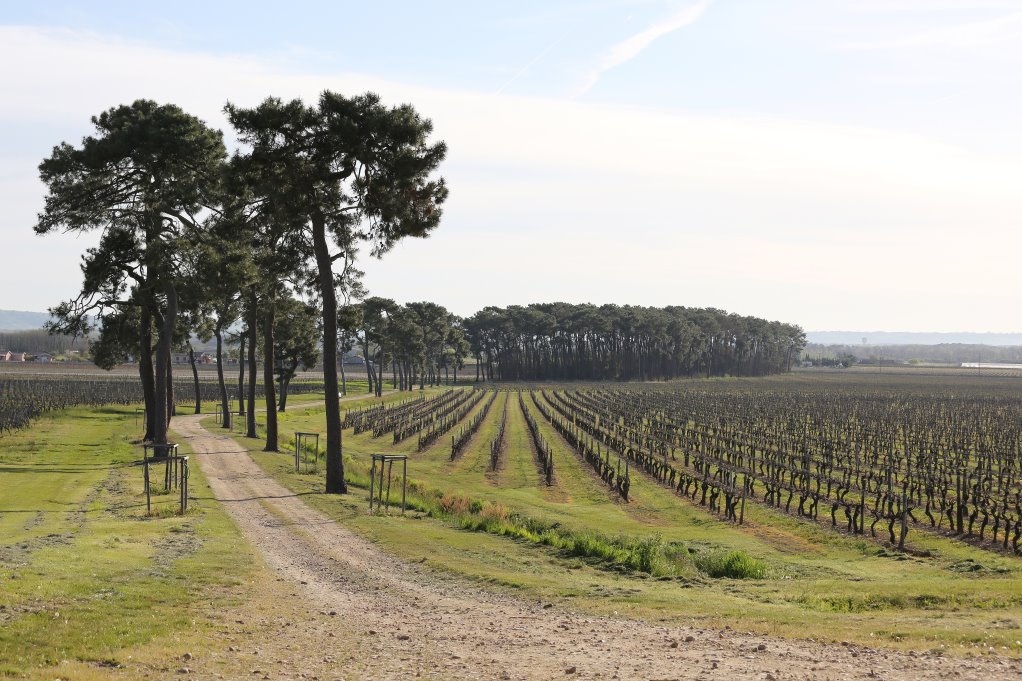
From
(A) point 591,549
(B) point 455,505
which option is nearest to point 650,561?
(A) point 591,549

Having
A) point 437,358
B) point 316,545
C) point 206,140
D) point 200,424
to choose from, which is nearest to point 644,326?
point 437,358

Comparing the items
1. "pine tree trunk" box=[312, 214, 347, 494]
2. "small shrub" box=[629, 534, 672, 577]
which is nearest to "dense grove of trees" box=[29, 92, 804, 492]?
"pine tree trunk" box=[312, 214, 347, 494]

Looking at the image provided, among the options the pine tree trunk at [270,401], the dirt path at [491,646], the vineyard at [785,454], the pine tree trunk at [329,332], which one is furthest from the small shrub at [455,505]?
the pine tree trunk at [270,401]

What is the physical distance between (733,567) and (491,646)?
9427 mm

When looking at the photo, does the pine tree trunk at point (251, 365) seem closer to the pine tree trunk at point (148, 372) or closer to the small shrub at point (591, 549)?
the pine tree trunk at point (148, 372)

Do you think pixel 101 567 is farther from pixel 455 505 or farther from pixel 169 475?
pixel 455 505

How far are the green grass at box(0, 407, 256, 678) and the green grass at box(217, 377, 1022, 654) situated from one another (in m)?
4.47

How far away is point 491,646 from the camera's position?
13266 mm

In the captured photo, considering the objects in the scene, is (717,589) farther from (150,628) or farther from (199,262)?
(199,262)

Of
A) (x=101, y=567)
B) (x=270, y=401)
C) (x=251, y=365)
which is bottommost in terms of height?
(x=101, y=567)

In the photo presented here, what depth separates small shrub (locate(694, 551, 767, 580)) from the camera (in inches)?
819

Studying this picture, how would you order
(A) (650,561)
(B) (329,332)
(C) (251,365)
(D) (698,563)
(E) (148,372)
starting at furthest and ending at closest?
(C) (251,365) → (E) (148,372) → (B) (329,332) → (D) (698,563) → (A) (650,561)

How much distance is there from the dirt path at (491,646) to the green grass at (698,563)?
3.27ft

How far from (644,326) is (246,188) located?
166415mm
